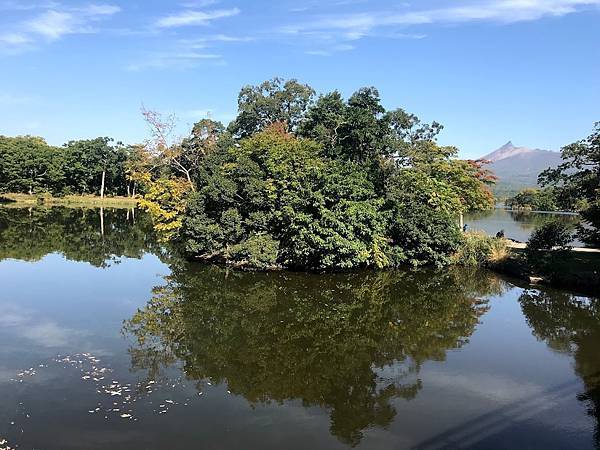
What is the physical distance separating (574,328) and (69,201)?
208 feet

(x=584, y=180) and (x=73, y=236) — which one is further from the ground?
(x=584, y=180)

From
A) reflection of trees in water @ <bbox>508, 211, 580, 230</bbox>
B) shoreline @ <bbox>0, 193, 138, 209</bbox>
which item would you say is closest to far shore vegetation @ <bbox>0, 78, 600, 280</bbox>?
reflection of trees in water @ <bbox>508, 211, 580, 230</bbox>

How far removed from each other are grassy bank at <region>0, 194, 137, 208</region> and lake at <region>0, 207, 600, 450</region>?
43.0 m

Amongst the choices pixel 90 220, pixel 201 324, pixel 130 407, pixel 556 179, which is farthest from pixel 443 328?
pixel 90 220

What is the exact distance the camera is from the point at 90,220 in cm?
4469

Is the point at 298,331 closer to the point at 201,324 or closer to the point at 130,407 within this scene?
the point at 201,324

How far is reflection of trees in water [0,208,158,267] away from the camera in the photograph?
2695 cm

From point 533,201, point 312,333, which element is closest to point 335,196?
point 312,333

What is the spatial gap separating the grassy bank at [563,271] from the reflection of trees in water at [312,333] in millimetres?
2317

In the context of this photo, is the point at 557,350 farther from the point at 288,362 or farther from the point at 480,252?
the point at 480,252

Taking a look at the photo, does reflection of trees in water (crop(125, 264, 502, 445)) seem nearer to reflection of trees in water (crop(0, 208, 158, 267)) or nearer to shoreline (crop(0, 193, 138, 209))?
reflection of trees in water (crop(0, 208, 158, 267))

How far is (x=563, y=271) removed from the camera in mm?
21766

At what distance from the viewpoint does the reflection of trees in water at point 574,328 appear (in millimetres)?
11391

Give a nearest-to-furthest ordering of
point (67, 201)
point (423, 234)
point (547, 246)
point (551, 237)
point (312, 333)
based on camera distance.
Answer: point (312, 333) < point (551, 237) < point (547, 246) < point (423, 234) < point (67, 201)
